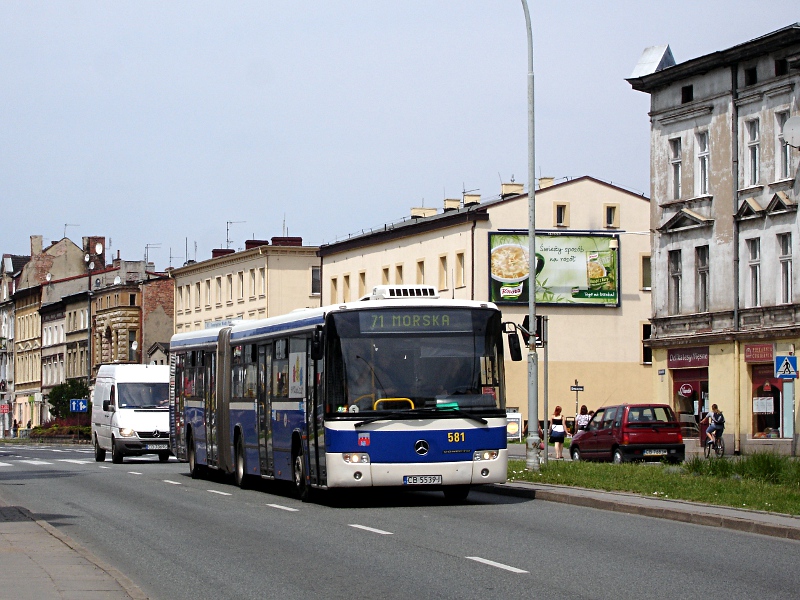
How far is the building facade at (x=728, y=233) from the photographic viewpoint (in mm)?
44594

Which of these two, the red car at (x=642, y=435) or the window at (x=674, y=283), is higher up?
the window at (x=674, y=283)

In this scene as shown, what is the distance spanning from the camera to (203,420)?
1200 inches

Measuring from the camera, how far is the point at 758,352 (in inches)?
1788

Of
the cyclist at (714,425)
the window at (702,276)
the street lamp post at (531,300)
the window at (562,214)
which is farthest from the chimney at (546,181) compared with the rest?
the street lamp post at (531,300)

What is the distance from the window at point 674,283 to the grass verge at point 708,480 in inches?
863

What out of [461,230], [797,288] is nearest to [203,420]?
[797,288]

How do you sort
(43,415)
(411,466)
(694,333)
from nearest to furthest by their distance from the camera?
1. (411,466)
2. (694,333)
3. (43,415)

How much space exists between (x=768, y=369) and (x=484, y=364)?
25972mm

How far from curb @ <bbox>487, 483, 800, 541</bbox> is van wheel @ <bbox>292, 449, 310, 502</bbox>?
3.42 meters

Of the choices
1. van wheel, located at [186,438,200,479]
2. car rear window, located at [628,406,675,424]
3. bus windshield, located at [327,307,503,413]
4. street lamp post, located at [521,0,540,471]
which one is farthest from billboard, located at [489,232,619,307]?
bus windshield, located at [327,307,503,413]

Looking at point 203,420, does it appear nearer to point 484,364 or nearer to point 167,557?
point 484,364

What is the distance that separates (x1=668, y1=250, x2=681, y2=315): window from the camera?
50.0 metres

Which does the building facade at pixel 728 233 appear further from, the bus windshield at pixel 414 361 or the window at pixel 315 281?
the window at pixel 315 281

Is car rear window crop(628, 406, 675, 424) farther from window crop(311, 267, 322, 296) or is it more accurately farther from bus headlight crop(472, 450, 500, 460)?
window crop(311, 267, 322, 296)
